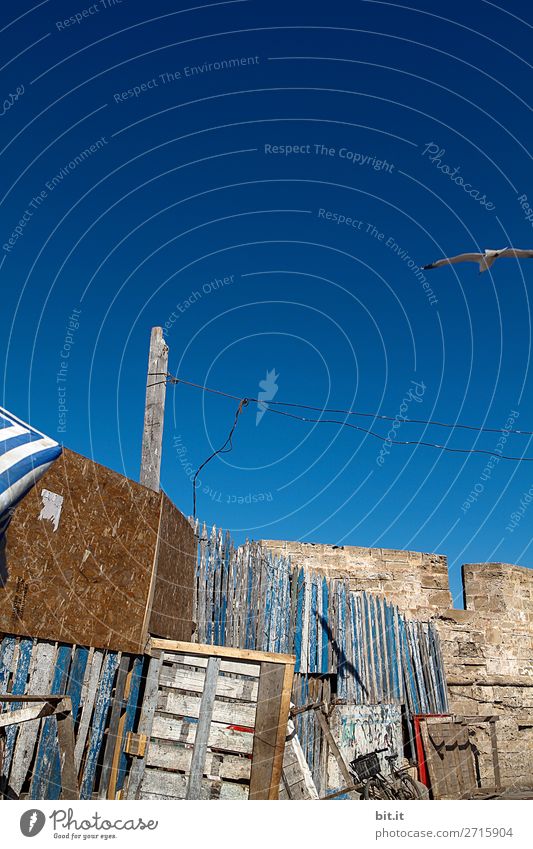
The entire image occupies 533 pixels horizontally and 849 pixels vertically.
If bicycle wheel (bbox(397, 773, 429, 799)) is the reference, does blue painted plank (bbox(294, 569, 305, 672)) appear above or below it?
above

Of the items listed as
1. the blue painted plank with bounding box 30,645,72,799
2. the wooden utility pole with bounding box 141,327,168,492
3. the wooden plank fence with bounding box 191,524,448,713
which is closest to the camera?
the blue painted plank with bounding box 30,645,72,799

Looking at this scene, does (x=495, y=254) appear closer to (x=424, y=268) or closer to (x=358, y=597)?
(x=424, y=268)

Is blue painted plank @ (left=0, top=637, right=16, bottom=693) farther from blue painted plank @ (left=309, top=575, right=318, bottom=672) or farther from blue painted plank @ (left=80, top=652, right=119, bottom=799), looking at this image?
blue painted plank @ (left=309, top=575, right=318, bottom=672)

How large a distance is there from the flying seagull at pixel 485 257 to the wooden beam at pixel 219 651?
4445 mm

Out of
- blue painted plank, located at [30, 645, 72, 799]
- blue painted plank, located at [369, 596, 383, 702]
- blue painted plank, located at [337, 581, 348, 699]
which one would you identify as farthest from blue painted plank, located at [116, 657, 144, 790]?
blue painted plank, located at [369, 596, 383, 702]

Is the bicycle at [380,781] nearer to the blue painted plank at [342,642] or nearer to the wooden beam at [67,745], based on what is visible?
the blue painted plank at [342,642]

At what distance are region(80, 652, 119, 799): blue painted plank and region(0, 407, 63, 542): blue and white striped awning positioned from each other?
195cm

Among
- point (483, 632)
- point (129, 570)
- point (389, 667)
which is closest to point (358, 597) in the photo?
point (389, 667)

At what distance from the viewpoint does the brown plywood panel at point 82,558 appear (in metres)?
5.34

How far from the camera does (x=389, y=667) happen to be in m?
10.8

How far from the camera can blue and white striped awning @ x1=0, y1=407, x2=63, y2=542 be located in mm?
4777

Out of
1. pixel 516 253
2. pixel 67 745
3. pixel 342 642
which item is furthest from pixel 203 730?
pixel 516 253
